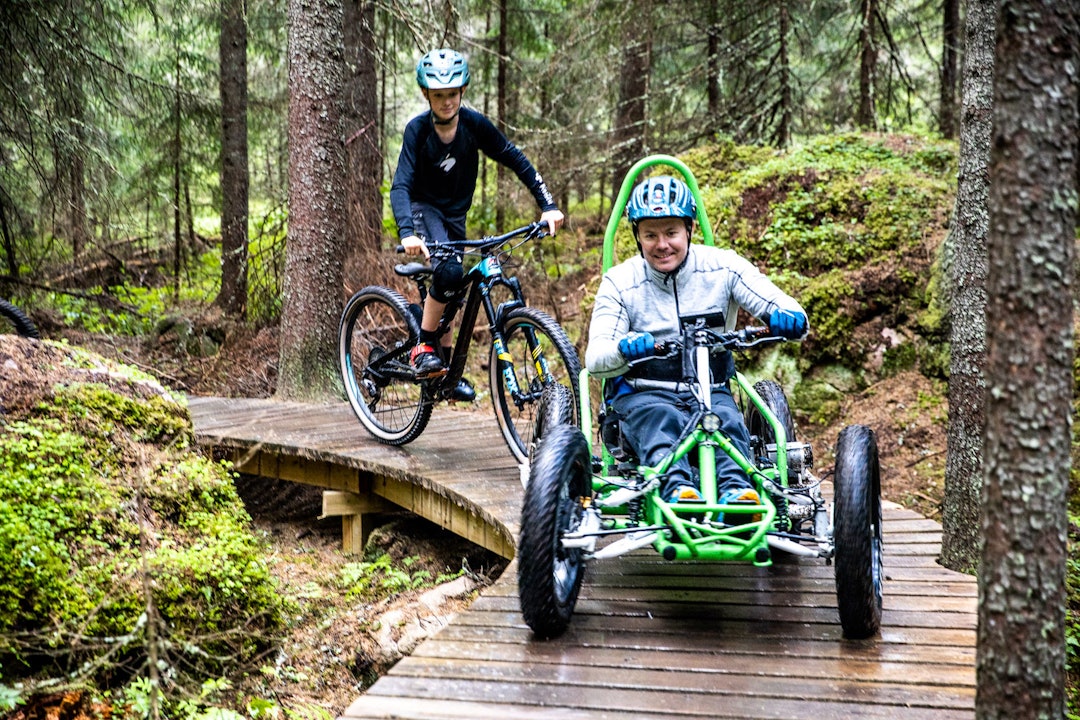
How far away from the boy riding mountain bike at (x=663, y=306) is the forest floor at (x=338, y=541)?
1.75 m

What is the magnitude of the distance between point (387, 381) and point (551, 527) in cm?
319

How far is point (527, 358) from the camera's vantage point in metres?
5.01

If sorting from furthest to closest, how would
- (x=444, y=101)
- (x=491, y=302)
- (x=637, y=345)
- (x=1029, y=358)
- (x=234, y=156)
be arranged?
(x=234, y=156), (x=491, y=302), (x=444, y=101), (x=637, y=345), (x=1029, y=358)

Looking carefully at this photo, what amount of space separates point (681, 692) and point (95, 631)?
2628mm

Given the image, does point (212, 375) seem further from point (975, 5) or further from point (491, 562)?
point (975, 5)

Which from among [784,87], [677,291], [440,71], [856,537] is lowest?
[856,537]

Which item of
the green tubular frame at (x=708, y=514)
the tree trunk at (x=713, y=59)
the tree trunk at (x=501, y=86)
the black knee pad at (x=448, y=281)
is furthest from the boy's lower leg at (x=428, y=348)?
the tree trunk at (x=501, y=86)

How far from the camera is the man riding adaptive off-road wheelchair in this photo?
3.01 metres

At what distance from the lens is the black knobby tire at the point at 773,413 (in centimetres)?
419

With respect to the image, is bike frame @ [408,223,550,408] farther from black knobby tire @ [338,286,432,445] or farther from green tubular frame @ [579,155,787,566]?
green tubular frame @ [579,155,787,566]

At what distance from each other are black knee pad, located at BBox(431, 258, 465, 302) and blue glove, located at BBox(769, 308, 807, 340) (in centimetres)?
217

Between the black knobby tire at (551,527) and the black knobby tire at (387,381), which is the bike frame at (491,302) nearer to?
the black knobby tire at (387,381)

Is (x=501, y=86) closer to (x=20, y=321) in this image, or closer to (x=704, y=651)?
(x=20, y=321)

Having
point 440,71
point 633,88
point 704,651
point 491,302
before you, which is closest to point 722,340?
point 704,651
